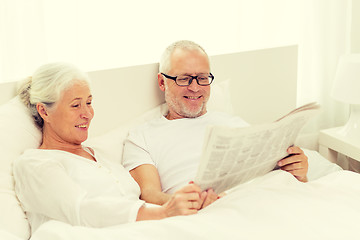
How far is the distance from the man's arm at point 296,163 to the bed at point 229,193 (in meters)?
0.04

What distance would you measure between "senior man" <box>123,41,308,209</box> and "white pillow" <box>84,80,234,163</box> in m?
0.03

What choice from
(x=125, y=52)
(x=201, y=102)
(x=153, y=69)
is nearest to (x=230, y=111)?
(x=201, y=102)

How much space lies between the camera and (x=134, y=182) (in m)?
1.52

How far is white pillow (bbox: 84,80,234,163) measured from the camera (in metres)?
1.62

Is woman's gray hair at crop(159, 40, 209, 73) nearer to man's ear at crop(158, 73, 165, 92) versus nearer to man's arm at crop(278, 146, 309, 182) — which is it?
man's ear at crop(158, 73, 165, 92)

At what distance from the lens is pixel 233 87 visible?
Answer: 2154mm

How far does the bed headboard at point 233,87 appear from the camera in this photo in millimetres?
1746

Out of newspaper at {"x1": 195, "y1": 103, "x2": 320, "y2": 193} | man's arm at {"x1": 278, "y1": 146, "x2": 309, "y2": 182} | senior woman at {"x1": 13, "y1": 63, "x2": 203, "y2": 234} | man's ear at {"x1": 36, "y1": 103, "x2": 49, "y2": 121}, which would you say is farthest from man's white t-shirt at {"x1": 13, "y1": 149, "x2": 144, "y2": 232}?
man's arm at {"x1": 278, "y1": 146, "x2": 309, "y2": 182}

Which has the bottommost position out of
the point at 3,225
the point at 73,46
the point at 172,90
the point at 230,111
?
the point at 3,225

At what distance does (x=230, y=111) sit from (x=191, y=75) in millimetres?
350

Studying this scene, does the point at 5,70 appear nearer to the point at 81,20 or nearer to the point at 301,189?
the point at 81,20

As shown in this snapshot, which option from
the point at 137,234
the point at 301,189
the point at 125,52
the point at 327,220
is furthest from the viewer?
the point at 125,52

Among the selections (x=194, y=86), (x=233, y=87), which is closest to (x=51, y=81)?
(x=194, y=86)

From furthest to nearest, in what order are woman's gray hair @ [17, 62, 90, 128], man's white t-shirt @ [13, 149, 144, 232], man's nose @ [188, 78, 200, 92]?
man's nose @ [188, 78, 200, 92]
woman's gray hair @ [17, 62, 90, 128]
man's white t-shirt @ [13, 149, 144, 232]
